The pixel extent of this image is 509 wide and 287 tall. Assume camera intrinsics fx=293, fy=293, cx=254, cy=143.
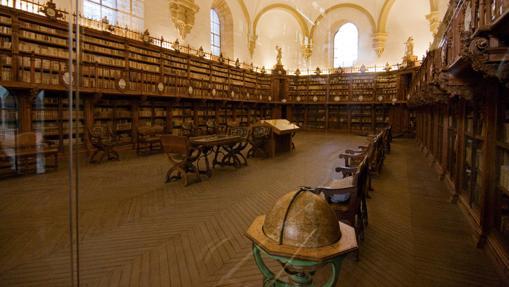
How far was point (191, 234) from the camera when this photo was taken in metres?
2.62

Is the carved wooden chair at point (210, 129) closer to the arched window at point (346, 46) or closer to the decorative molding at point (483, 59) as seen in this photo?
the decorative molding at point (483, 59)

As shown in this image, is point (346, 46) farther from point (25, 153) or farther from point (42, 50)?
point (25, 153)

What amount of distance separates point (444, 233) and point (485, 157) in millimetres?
770

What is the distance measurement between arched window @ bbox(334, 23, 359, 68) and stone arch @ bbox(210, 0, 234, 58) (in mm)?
5873

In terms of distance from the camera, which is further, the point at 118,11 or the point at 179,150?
the point at 118,11

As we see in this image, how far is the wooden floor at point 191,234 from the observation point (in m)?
1.98

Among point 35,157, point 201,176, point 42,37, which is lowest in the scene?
point 201,176

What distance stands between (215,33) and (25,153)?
10817 mm

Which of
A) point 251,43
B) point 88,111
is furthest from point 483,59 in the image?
point 251,43

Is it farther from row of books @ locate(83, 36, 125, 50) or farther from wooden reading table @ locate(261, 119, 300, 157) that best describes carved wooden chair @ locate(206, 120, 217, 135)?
row of books @ locate(83, 36, 125, 50)

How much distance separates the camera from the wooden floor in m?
1.98

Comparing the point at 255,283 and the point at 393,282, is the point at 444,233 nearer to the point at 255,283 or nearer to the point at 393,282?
the point at 393,282

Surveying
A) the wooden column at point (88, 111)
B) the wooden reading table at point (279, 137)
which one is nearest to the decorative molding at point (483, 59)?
the wooden reading table at point (279, 137)

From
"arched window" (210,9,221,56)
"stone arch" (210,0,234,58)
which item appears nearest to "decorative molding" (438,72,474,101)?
"arched window" (210,9,221,56)
